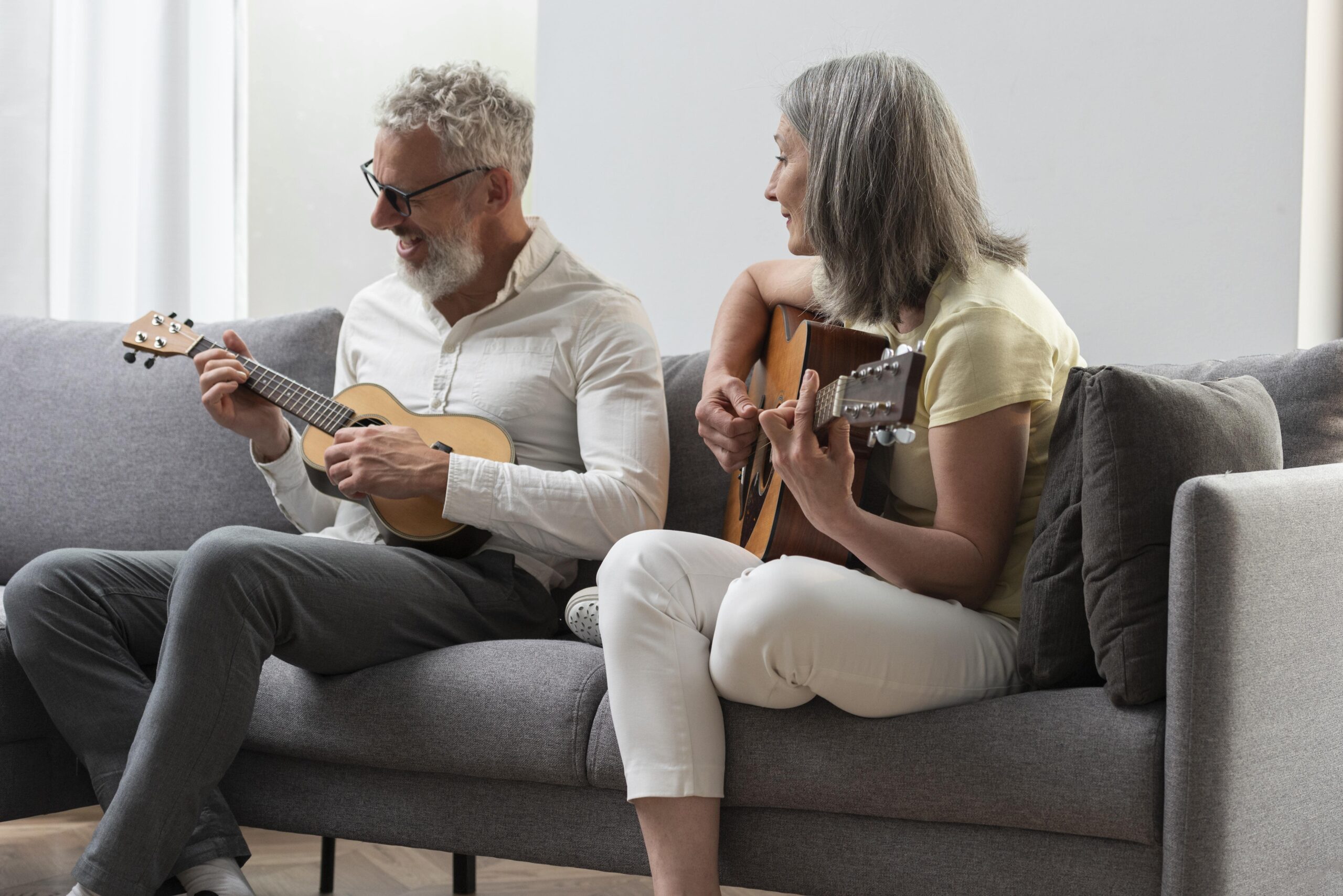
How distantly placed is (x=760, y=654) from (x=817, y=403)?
275mm

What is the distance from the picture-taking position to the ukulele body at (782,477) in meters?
1.36

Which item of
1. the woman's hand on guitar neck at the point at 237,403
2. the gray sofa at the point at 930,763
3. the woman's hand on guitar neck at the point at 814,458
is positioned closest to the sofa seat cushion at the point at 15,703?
the gray sofa at the point at 930,763

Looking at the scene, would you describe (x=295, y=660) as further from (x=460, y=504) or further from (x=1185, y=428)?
(x=1185, y=428)

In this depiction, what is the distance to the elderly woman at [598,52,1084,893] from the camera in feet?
3.96

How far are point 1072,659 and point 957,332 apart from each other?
1.24 feet

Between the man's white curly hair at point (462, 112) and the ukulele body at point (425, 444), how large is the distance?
1.39ft

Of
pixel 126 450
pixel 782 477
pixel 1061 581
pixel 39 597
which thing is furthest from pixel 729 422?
pixel 126 450

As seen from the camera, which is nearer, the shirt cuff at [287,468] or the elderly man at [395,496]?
the elderly man at [395,496]

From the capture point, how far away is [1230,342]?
194 centimetres

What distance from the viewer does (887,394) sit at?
1.07 meters

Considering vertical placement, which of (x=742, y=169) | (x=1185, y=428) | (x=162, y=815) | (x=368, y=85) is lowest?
(x=162, y=815)

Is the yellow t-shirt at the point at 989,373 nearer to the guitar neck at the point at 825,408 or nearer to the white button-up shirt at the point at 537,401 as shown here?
the guitar neck at the point at 825,408

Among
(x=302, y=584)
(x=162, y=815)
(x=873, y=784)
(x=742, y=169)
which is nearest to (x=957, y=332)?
(x=873, y=784)

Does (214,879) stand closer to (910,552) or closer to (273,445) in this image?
(273,445)
